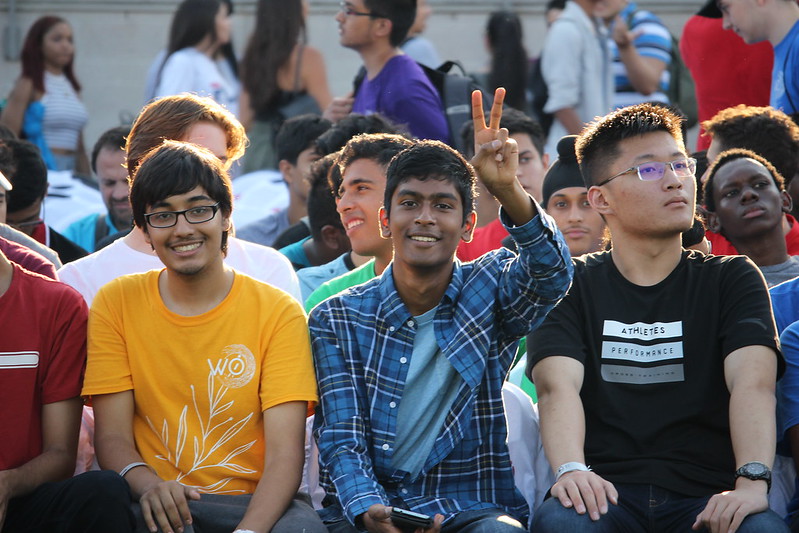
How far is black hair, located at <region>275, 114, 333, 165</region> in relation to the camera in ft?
22.2

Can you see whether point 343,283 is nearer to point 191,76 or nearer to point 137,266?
point 137,266

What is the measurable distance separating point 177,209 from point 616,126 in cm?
151

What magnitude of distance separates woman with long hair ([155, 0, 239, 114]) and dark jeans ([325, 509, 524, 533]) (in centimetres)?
481

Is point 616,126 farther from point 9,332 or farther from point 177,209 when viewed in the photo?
point 9,332

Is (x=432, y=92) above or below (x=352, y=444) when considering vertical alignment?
above

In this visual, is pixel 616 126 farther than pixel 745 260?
Yes

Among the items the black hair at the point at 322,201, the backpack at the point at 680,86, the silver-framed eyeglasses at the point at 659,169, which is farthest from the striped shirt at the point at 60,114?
the silver-framed eyeglasses at the point at 659,169

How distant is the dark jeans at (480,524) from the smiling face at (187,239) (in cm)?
94

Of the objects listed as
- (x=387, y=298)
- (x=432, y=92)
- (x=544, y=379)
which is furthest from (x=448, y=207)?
(x=432, y=92)

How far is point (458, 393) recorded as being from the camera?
3.73 metres

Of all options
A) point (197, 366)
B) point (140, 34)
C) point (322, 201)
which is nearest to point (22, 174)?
point (322, 201)

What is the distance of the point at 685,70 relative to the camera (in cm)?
805

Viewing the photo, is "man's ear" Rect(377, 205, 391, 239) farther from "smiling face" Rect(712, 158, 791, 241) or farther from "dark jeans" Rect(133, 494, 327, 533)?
"smiling face" Rect(712, 158, 791, 241)

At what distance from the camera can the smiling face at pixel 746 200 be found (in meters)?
4.69
